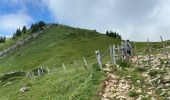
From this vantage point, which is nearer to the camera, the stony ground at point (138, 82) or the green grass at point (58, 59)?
the stony ground at point (138, 82)

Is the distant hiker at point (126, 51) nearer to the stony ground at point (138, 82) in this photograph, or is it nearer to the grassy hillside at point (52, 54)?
the stony ground at point (138, 82)

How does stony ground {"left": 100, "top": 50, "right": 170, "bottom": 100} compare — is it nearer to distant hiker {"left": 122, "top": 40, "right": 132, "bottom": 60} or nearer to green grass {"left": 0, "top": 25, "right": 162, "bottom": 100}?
green grass {"left": 0, "top": 25, "right": 162, "bottom": 100}

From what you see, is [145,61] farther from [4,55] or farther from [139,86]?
[4,55]

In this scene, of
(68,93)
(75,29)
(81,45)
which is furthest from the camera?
(75,29)

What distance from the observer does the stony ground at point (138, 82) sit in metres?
29.0

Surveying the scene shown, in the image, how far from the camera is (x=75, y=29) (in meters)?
169

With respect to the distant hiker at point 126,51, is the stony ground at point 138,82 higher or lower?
lower

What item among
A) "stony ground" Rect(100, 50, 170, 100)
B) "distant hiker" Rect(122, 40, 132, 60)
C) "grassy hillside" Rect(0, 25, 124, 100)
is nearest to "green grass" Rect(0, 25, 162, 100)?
"grassy hillside" Rect(0, 25, 124, 100)

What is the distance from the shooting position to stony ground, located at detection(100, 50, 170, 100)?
29.0 metres

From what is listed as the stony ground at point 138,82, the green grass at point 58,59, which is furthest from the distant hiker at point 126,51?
the green grass at point 58,59

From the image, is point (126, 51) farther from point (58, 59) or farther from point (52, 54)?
point (52, 54)

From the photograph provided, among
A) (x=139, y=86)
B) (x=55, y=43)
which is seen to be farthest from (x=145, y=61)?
(x=55, y=43)

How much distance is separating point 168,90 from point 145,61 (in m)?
12.3

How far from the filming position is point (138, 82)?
32.3 meters
